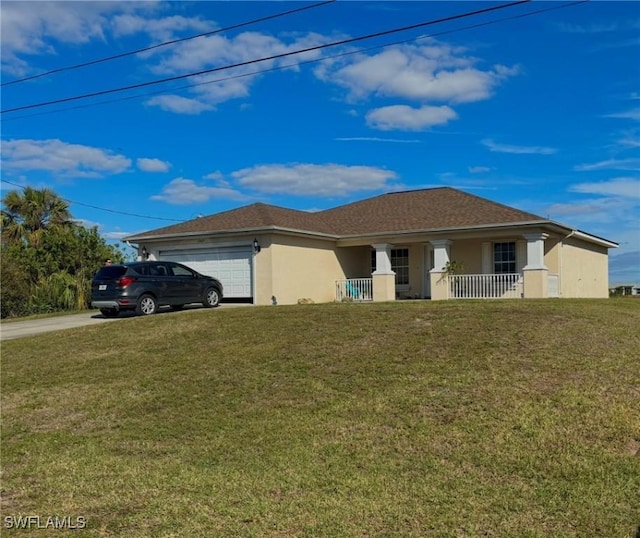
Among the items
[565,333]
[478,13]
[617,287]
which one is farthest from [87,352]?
[617,287]

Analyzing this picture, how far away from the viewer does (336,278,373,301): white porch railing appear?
79.8 ft

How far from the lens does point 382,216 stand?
83.9 ft

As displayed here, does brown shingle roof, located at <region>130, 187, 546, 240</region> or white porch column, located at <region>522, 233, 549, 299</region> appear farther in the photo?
brown shingle roof, located at <region>130, 187, 546, 240</region>

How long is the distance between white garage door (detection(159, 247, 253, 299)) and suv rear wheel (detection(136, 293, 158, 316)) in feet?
14.9

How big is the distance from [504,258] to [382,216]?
5523 millimetres

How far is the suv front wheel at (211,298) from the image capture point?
19625 mm

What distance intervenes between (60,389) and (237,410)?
3538mm

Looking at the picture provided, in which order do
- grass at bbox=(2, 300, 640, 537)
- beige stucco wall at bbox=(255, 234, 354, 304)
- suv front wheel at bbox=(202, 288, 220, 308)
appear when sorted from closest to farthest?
1. grass at bbox=(2, 300, 640, 537)
2. suv front wheel at bbox=(202, 288, 220, 308)
3. beige stucco wall at bbox=(255, 234, 354, 304)

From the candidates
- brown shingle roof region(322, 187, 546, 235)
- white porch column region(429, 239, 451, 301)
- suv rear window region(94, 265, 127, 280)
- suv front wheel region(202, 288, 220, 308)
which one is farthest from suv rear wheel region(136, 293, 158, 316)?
white porch column region(429, 239, 451, 301)

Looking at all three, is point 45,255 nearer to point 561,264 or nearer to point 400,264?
point 400,264

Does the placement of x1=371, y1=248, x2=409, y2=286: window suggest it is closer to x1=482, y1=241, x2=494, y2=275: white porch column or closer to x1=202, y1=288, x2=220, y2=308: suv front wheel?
x1=482, y1=241, x2=494, y2=275: white porch column

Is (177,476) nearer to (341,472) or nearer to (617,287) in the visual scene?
(341,472)

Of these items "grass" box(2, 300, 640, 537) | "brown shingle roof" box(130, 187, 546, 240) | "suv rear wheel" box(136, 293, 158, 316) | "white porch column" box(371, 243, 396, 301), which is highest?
"brown shingle roof" box(130, 187, 546, 240)

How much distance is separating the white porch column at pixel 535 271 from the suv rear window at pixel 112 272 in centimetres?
1318
